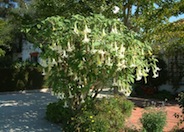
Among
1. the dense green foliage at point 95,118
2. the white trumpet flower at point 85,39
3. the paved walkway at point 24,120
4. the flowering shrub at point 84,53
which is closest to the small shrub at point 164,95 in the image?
the paved walkway at point 24,120

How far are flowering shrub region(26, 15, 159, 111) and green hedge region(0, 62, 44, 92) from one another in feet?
37.7

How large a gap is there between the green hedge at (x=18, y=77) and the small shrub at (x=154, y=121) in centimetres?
Result: 1129

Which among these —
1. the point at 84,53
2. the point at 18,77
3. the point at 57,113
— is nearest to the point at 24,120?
the point at 57,113

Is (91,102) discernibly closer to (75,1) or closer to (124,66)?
(124,66)

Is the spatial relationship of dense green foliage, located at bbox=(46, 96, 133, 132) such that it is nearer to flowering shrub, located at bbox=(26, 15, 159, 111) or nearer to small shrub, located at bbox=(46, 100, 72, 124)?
small shrub, located at bbox=(46, 100, 72, 124)

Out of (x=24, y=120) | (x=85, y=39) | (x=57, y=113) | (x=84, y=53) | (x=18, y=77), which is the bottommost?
(x=24, y=120)

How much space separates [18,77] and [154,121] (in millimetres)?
11985

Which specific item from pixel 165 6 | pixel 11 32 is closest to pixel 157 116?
pixel 165 6

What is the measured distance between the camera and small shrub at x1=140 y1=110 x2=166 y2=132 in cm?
577

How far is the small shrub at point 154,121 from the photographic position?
577 cm

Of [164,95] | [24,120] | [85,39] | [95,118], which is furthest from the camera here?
[164,95]

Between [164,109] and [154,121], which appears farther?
[164,109]

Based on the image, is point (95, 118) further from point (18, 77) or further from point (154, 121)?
point (18, 77)

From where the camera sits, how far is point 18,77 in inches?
643
